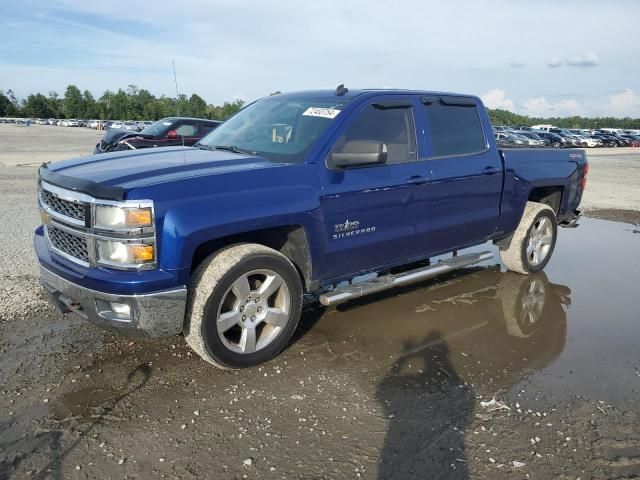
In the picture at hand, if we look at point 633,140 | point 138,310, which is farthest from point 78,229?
point 633,140

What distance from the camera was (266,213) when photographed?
3719mm

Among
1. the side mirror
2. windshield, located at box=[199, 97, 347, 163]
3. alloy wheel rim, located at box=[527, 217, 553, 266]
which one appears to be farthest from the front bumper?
alloy wheel rim, located at box=[527, 217, 553, 266]

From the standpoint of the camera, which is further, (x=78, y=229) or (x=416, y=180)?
(x=416, y=180)

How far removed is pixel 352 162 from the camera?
411cm

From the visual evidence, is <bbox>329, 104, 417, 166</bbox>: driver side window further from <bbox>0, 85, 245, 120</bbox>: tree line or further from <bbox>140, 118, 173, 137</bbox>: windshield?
<bbox>0, 85, 245, 120</bbox>: tree line

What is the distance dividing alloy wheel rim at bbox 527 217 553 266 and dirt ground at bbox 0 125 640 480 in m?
0.90

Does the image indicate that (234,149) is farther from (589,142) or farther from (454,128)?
(589,142)

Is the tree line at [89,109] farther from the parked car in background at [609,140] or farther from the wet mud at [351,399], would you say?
the wet mud at [351,399]

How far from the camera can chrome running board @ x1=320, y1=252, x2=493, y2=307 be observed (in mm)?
4277

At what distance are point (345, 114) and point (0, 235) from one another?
5.41 metres

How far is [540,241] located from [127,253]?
16.2 ft

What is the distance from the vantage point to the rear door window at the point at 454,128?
5078mm

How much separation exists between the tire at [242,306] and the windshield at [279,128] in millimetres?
878

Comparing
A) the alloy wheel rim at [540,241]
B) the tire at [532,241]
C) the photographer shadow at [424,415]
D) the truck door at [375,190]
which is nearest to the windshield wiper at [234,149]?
the truck door at [375,190]
